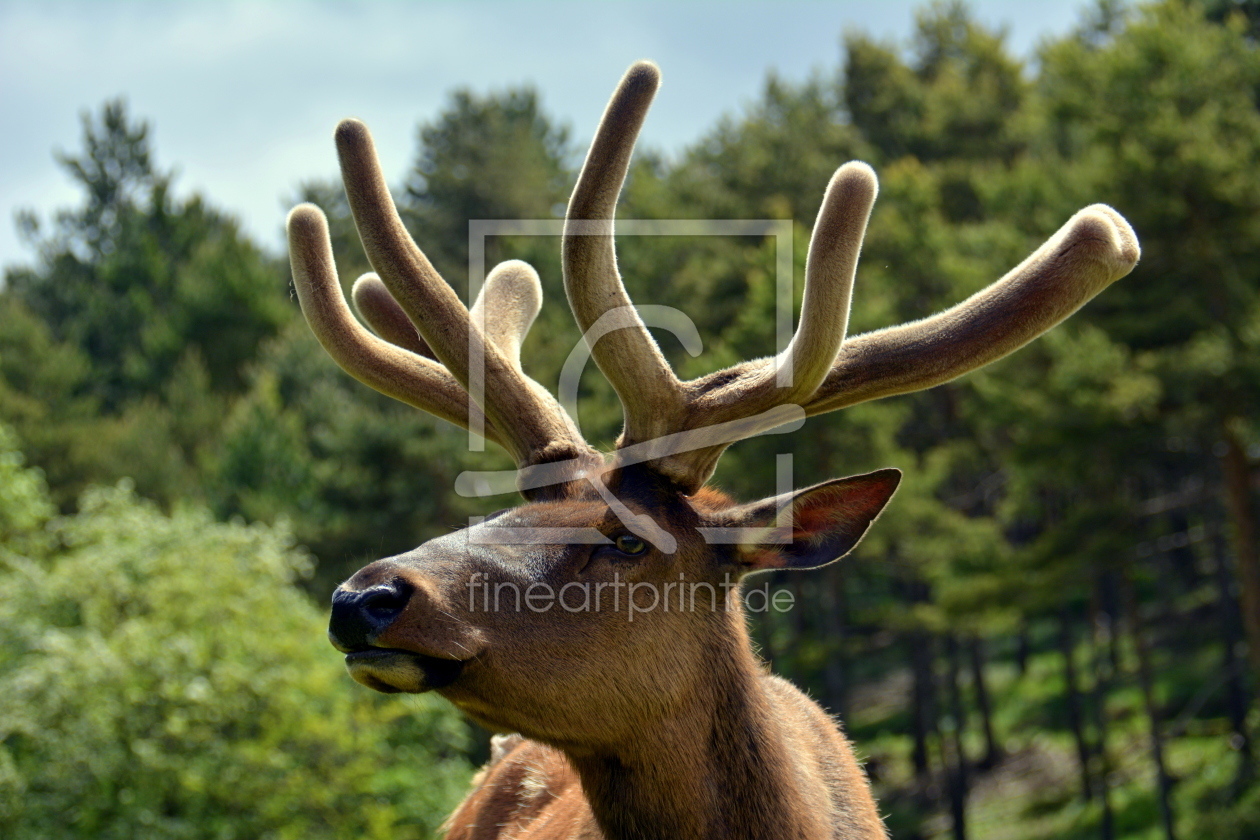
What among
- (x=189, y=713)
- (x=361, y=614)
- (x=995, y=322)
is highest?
(x=995, y=322)

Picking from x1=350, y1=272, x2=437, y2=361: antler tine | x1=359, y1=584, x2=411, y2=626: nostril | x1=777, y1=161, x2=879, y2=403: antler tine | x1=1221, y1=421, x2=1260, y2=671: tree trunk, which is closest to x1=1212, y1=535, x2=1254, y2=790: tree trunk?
x1=1221, y1=421, x2=1260, y2=671: tree trunk

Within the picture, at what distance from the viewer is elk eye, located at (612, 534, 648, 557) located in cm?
311

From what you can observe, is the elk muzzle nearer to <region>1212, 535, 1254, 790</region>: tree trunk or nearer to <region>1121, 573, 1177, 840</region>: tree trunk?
<region>1121, 573, 1177, 840</region>: tree trunk

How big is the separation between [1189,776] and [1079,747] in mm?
2138

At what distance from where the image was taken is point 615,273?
3295 millimetres

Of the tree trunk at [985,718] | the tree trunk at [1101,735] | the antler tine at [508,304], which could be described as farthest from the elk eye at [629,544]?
the tree trunk at [985,718]

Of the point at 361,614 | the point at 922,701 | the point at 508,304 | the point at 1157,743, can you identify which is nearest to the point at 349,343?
the point at 508,304

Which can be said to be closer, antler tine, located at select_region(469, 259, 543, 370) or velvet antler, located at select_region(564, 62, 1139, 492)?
velvet antler, located at select_region(564, 62, 1139, 492)

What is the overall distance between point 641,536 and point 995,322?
1222 mm

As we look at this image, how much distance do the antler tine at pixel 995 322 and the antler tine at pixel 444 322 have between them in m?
0.82

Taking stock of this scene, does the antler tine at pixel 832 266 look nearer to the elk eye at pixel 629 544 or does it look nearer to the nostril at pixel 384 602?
the elk eye at pixel 629 544

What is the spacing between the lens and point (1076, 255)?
3.23m

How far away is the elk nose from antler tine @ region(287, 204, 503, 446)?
3.63ft

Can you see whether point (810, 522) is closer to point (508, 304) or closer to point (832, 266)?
point (832, 266)
